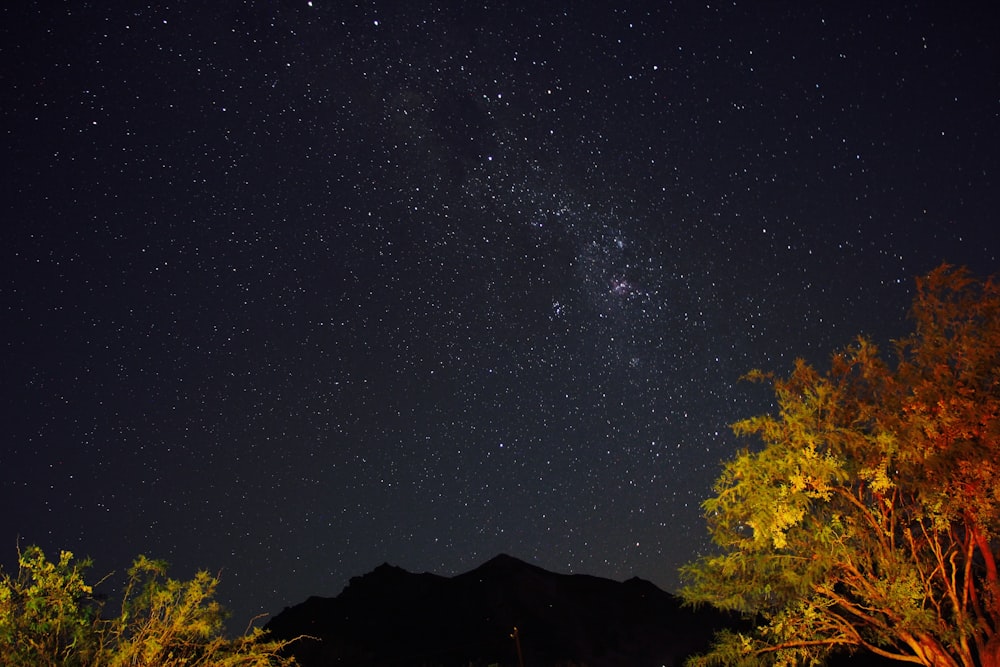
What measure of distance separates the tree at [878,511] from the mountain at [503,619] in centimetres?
3603

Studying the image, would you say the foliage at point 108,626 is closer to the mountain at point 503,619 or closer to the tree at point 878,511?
the tree at point 878,511

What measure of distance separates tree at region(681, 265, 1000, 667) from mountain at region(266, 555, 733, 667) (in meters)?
36.0

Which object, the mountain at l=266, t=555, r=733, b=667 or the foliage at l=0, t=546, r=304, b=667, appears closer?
the foliage at l=0, t=546, r=304, b=667

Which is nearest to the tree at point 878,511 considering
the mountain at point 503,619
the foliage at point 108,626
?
the foliage at point 108,626

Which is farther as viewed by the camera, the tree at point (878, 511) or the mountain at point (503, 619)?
the mountain at point (503, 619)

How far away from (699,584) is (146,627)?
9753 millimetres

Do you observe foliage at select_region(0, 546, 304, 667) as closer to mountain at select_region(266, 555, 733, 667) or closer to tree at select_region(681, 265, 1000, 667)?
tree at select_region(681, 265, 1000, 667)

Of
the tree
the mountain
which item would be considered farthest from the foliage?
the mountain

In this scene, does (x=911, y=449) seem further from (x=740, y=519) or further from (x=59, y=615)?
(x=59, y=615)

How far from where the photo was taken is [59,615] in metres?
9.92

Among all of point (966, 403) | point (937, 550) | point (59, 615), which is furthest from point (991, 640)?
point (59, 615)

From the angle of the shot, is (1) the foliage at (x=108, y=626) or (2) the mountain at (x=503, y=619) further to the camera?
(2) the mountain at (x=503, y=619)

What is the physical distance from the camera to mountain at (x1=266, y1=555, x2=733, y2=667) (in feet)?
173

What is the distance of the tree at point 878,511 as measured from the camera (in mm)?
11711
